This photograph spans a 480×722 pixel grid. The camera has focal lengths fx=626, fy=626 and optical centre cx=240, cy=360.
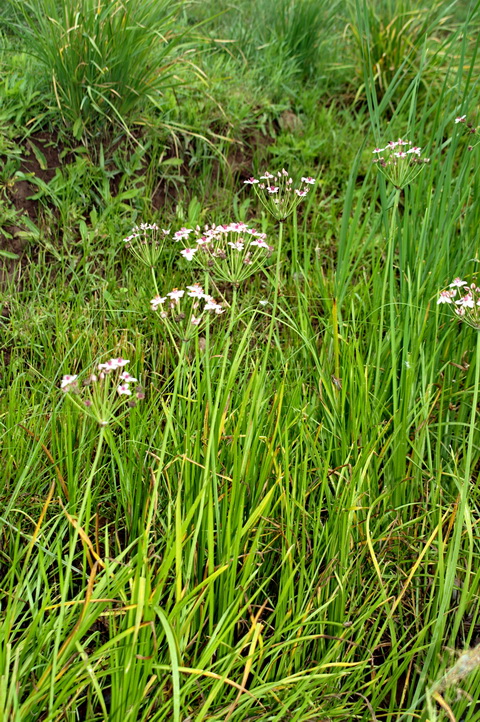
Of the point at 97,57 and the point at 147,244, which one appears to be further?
the point at 97,57

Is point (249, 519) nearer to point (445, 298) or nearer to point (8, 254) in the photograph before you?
point (445, 298)

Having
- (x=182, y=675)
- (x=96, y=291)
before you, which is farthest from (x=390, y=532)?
(x=96, y=291)

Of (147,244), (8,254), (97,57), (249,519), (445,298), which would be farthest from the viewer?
(97,57)

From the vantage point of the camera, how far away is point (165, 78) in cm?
315

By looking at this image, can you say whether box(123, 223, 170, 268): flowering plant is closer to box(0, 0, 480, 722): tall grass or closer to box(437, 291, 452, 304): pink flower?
box(0, 0, 480, 722): tall grass

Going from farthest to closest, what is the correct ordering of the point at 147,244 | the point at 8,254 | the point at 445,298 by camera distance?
the point at 8,254 < the point at 147,244 < the point at 445,298

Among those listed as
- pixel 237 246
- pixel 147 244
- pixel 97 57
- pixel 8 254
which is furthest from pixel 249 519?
pixel 97 57

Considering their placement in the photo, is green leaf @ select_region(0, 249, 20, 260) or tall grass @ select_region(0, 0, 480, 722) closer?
tall grass @ select_region(0, 0, 480, 722)

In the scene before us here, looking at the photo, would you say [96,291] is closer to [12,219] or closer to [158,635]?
[12,219]

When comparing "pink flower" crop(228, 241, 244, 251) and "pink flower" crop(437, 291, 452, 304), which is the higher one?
"pink flower" crop(228, 241, 244, 251)

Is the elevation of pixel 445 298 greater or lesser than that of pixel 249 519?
greater

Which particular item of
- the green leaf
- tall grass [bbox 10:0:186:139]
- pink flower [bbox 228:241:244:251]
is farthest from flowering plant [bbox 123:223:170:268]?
tall grass [bbox 10:0:186:139]

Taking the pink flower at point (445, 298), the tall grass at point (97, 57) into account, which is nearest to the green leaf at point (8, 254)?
the tall grass at point (97, 57)

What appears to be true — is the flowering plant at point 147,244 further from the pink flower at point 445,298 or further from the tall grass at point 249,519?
the pink flower at point 445,298
